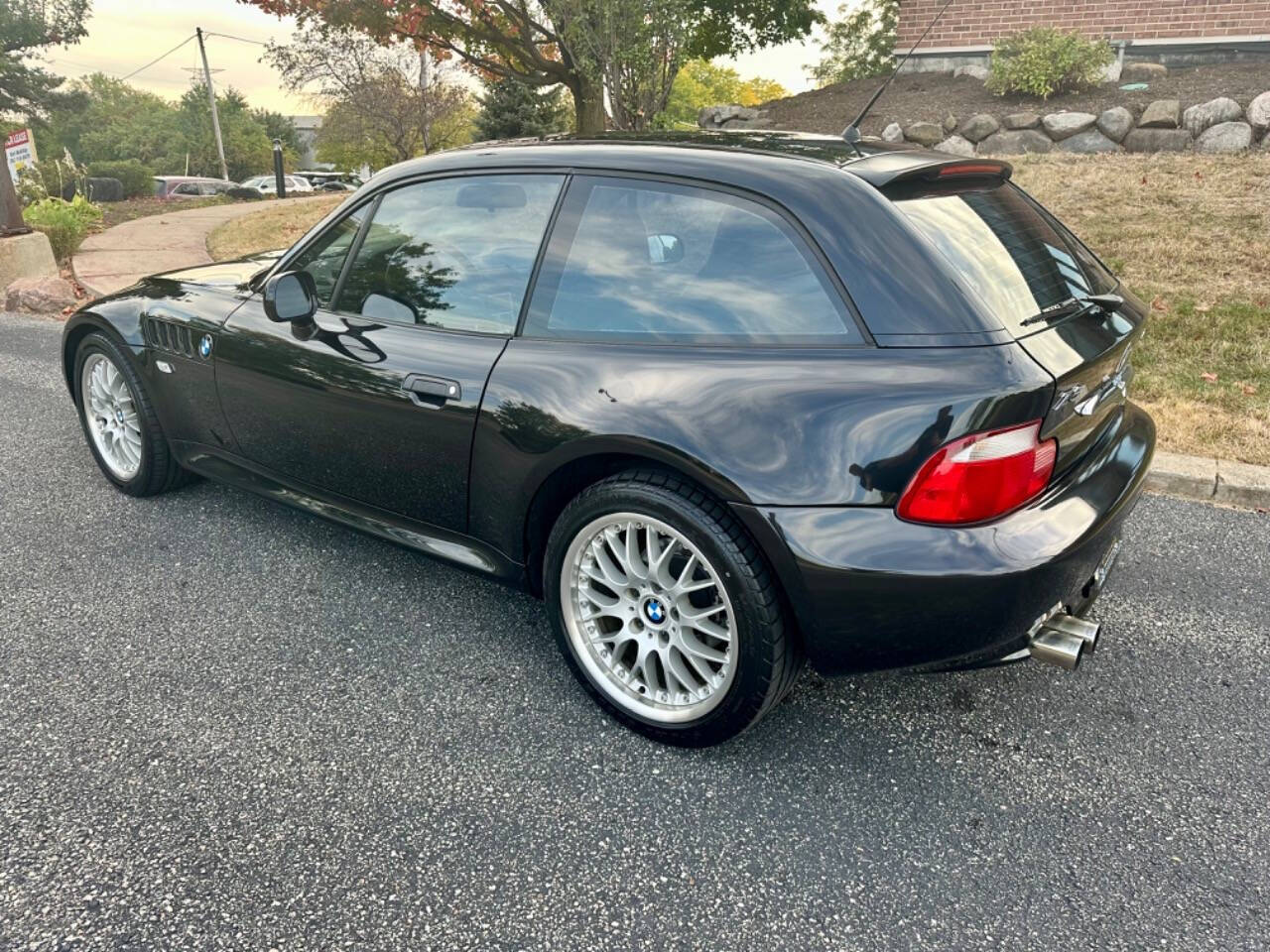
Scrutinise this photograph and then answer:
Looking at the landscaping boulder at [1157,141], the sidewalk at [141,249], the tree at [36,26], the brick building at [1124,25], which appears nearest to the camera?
the landscaping boulder at [1157,141]

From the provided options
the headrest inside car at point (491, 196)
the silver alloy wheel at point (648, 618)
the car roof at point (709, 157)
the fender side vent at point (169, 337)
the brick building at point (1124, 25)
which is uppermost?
the brick building at point (1124, 25)

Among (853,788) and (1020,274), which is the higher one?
(1020,274)

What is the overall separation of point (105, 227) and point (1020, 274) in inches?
632

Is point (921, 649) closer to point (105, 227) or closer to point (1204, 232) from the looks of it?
point (1204, 232)

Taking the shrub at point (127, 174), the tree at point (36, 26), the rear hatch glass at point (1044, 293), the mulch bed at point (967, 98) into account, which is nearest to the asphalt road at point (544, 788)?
the rear hatch glass at point (1044, 293)

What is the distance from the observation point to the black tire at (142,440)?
361cm

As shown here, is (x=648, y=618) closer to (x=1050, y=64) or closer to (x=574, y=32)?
(x=574, y=32)

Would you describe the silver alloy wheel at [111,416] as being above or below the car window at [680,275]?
below

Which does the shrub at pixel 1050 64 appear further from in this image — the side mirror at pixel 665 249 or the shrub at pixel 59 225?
the shrub at pixel 59 225

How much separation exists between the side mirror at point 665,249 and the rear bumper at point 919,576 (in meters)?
0.73

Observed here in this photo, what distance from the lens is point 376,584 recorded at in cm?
321

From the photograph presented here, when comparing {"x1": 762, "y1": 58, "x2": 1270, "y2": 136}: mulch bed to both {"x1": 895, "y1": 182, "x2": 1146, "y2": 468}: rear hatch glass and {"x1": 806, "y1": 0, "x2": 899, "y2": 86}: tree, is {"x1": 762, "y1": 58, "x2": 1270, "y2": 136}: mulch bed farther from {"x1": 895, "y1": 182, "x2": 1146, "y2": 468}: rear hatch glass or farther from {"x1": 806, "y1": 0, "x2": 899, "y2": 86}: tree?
{"x1": 895, "y1": 182, "x2": 1146, "y2": 468}: rear hatch glass

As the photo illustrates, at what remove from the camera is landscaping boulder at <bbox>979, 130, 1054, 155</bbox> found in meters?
9.84

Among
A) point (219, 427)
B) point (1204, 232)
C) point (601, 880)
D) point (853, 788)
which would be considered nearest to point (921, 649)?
point (853, 788)
